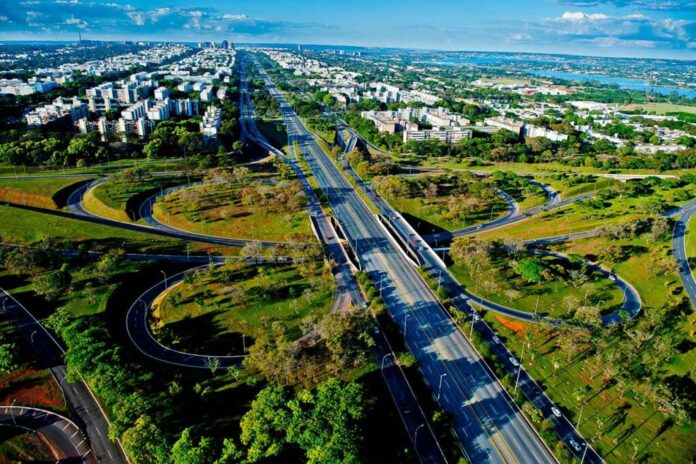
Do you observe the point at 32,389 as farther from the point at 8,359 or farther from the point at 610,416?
the point at 610,416

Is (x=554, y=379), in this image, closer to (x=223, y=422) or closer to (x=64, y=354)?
(x=223, y=422)

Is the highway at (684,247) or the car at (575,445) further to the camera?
the highway at (684,247)

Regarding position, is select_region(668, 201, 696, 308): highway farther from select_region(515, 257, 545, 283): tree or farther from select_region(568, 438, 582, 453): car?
select_region(568, 438, 582, 453): car

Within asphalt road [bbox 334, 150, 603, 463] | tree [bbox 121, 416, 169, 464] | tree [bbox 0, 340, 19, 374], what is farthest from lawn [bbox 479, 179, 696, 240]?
tree [bbox 0, 340, 19, 374]

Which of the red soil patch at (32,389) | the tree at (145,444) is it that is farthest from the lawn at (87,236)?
the tree at (145,444)

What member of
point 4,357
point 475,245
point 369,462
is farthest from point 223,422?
point 475,245

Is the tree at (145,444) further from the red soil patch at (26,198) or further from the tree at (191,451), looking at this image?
the red soil patch at (26,198)
